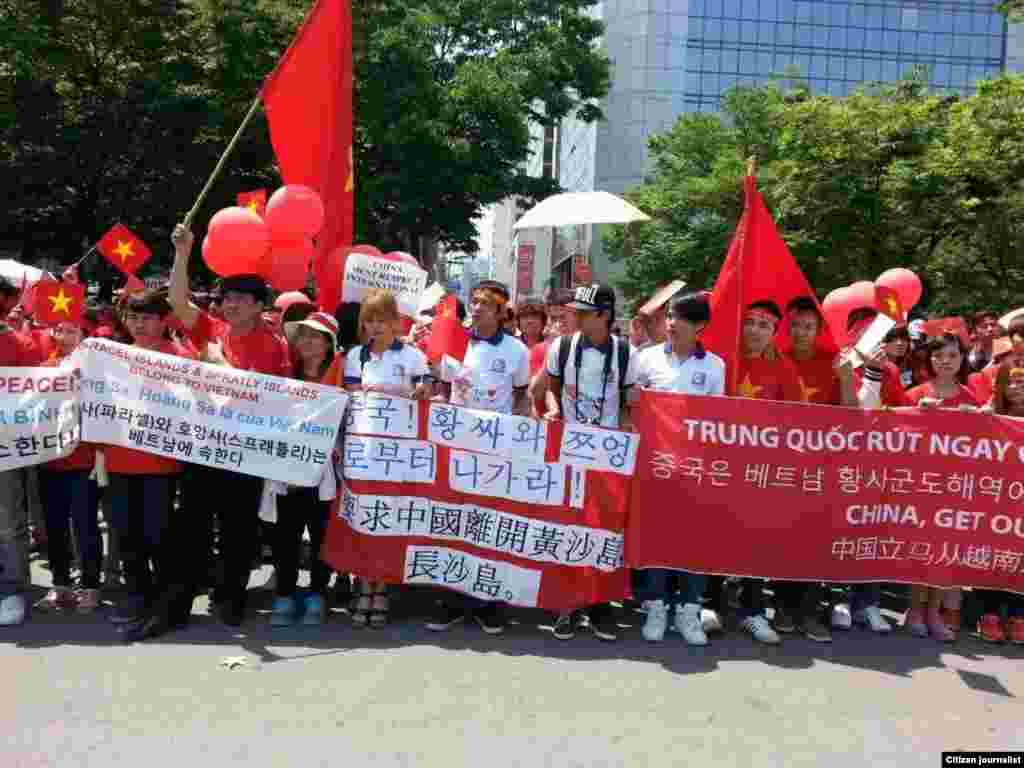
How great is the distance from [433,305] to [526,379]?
4183mm

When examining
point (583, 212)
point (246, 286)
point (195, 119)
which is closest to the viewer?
point (246, 286)

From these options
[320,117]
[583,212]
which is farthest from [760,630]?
[583,212]

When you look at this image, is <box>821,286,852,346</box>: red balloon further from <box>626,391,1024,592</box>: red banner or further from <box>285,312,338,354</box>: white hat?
<box>285,312,338,354</box>: white hat

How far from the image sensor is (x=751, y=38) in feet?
176

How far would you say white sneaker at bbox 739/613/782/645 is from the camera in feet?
17.7

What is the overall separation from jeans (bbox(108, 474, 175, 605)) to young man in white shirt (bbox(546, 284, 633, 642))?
2.28 meters

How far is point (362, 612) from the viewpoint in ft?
18.1

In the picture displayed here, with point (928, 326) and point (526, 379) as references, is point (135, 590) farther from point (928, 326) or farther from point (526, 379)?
point (928, 326)

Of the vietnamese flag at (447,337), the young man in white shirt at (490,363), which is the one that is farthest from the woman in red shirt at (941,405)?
the vietnamese flag at (447,337)

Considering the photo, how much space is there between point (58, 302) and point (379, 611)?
3.24 metres

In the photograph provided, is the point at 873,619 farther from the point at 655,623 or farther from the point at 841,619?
the point at 655,623

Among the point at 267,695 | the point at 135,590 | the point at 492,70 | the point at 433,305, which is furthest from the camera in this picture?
the point at 492,70

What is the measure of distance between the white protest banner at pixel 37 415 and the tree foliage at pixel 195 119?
622 inches

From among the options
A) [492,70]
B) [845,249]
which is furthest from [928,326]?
[492,70]
